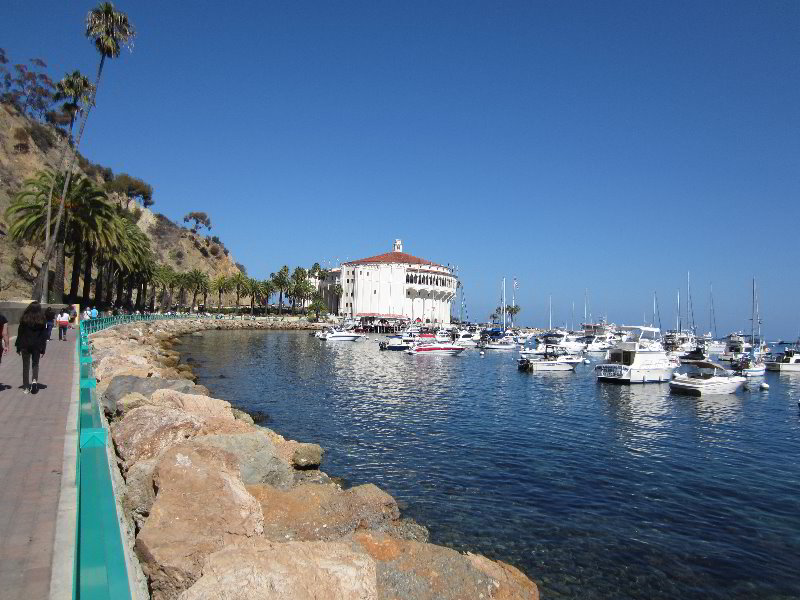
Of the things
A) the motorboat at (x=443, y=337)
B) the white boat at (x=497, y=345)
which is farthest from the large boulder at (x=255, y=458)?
the white boat at (x=497, y=345)

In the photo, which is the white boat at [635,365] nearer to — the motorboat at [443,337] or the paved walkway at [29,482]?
the motorboat at [443,337]

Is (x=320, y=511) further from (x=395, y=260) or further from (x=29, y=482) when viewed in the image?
(x=395, y=260)

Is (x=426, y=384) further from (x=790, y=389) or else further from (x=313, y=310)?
(x=313, y=310)

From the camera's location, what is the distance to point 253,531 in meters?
7.77

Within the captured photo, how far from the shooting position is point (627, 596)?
385 inches

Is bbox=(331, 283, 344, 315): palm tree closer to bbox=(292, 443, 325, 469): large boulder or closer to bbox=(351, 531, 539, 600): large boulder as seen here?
bbox=(292, 443, 325, 469): large boulder

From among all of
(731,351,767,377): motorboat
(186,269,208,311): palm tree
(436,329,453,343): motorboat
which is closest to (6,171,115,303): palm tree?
(436,329,453,343): motorboat

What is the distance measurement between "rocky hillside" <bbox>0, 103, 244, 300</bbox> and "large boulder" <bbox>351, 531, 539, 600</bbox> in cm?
6116

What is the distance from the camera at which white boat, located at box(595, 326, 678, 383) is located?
42156 mm

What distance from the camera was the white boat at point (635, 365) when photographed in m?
42.2

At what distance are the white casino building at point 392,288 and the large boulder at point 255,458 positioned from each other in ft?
378

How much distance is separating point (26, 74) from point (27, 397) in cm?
11126

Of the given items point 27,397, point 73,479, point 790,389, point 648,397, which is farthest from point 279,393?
point 790,389

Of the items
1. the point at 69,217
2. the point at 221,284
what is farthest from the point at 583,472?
the point at 221,284
